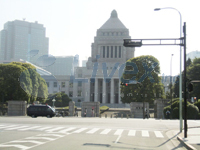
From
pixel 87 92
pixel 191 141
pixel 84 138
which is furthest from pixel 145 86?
pixel 84 138

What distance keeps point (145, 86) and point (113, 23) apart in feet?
276

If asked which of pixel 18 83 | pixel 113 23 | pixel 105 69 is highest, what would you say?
pixel 113 23

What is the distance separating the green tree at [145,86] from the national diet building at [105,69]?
3214cm

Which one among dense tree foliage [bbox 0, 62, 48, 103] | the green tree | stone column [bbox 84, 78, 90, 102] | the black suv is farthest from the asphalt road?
stone column [bbox 84, 78, 90, 102]

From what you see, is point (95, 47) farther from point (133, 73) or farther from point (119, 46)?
point (133, 73)

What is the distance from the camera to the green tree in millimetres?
67312

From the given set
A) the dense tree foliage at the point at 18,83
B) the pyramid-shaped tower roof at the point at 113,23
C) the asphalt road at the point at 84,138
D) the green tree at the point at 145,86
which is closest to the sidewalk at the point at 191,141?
the asphalt road at the point at 84,138

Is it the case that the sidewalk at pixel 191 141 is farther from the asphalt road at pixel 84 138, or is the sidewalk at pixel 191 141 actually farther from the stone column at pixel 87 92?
the stone column at pixel 87 92

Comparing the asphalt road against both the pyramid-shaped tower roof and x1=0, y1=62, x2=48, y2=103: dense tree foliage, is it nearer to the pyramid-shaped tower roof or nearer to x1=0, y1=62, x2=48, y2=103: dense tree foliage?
x1=0, y1=62, x2=48, y2=103: dense tree foliage

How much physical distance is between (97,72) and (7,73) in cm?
4878

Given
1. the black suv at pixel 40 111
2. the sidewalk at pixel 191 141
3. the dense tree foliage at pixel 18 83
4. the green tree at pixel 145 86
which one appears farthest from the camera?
the green tree at pixel 145 86

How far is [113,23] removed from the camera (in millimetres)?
145500

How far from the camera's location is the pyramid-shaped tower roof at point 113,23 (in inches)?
5586

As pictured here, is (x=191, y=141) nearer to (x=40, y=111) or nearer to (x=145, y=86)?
(x=40, y=111)
